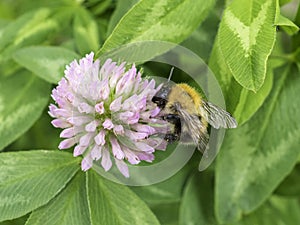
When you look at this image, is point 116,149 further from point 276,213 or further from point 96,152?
point 276,213

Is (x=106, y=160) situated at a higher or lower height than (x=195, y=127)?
lower

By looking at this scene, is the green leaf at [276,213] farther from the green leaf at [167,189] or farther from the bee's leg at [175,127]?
the bee's leg at [175,127]

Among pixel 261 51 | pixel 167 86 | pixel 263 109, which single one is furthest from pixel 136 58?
pixel 263 109

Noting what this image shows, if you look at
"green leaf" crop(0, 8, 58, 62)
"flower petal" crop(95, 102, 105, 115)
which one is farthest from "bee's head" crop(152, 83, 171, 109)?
"green leaf" crop(0, 8, 58, 62)

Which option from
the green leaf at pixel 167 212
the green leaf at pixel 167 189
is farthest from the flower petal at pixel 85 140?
the green leaf at pixel 167 212

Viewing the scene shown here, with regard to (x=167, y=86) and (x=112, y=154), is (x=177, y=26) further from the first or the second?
(x=112, y=154)

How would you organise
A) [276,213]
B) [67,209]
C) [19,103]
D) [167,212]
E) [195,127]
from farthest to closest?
[276,213] < [167,212] < [19,103] < [67,209] < [195,127]

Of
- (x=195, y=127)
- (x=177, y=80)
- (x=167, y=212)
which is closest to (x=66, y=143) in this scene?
(x=195, y=127)
